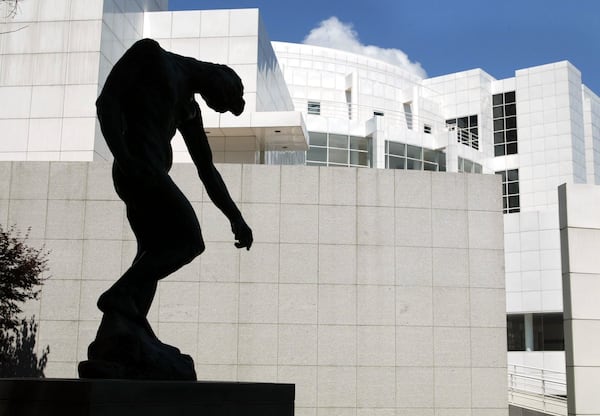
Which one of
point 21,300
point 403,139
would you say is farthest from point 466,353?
point 403,139

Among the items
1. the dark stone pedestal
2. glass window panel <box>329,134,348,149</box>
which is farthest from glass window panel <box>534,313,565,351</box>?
the dark stone pedestal

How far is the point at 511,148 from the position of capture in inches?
2221

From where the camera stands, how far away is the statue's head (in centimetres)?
575

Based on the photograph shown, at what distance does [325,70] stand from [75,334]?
141 feet

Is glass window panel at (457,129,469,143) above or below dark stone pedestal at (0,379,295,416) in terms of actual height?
above

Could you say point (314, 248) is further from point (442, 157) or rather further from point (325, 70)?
point (325, 70)

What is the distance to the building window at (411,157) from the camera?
144ft

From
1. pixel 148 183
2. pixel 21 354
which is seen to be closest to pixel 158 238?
pixel 148 183

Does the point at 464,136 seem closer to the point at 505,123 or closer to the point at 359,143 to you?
the point at 505,123

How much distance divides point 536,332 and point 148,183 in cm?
4364

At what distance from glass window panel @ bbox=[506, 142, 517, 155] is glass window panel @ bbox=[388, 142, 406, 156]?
15815mm

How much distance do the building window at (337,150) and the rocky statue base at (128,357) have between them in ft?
129

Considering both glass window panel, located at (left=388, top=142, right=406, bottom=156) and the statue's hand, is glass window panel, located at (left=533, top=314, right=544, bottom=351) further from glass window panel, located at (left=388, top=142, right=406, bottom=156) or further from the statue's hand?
the statue's hand

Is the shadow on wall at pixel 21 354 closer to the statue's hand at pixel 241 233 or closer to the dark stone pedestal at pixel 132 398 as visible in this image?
the statue's hand at pixel 241 233
